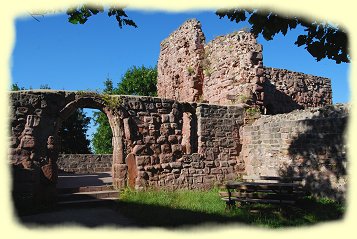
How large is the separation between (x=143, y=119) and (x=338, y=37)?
614cm

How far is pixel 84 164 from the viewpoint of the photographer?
17406mm

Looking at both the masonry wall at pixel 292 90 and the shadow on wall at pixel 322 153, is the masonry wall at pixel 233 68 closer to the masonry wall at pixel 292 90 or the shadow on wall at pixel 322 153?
the shadow on wall at pixel 322 153

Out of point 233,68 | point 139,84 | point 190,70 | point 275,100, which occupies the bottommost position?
point 275,100

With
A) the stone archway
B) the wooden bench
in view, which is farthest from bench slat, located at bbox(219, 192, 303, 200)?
the stone archway

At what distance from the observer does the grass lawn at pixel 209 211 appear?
6078 millimetres

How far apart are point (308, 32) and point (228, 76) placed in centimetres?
757

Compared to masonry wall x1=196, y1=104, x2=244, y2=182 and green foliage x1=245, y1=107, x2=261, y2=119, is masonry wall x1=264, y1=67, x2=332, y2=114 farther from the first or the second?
masonry wall x1=196, y1=104, x2=244, y2=182

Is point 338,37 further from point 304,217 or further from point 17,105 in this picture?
point 17,105

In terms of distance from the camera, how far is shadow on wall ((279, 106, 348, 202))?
26.1 ft

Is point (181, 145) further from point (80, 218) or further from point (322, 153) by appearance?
point (80, 218)

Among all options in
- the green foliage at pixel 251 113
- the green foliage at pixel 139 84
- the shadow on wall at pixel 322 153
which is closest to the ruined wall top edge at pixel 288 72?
the green foliage at pixel 251 113

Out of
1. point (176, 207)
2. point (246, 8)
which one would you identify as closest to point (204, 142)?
point (176, 207)

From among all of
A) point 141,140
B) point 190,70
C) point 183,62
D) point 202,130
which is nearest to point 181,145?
point 202,130

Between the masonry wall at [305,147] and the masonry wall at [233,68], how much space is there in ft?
4.70
